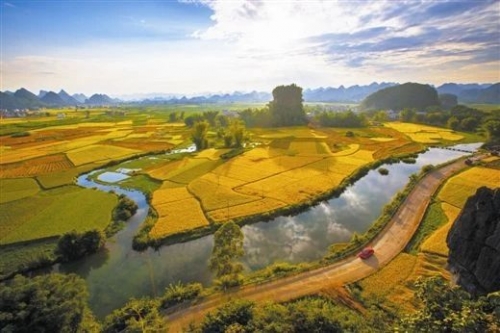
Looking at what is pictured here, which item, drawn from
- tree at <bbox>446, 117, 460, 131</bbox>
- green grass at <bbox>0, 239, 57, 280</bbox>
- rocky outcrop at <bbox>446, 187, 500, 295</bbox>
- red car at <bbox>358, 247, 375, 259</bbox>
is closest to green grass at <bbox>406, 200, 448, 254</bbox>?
red car at <bbox>358, 247, 375, 259</bbox>

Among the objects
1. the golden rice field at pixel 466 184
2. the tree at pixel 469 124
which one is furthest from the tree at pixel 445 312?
the tree at pixel 469 124

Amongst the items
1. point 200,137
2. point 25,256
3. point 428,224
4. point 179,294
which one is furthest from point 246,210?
point 200,137

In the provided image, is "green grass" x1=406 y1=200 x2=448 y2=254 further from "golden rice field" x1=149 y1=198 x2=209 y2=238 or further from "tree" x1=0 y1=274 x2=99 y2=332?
"tree" x1=0 y1=274 x2=99 y2=332

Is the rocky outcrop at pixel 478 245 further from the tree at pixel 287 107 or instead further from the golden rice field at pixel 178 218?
the tree at pixel 287 107

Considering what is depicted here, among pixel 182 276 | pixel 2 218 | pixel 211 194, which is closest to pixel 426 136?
pixel 211 194

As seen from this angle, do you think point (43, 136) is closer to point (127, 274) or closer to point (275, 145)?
point (275, 145)

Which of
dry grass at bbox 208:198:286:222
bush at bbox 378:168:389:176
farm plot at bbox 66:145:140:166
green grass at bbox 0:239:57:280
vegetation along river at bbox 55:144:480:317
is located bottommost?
vegetation along river at bbox 55:144:480:317

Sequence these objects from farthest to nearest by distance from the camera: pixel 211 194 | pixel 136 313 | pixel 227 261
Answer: pixel 211 194
pixel 227 261
pixel 136 313
